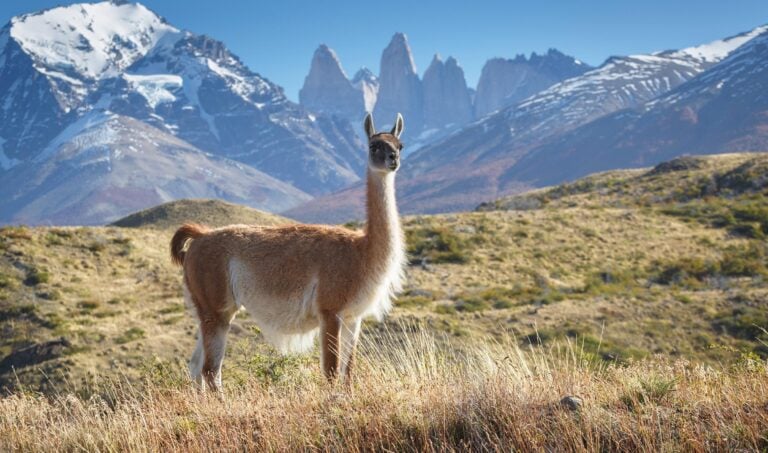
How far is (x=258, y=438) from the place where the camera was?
15.1ft

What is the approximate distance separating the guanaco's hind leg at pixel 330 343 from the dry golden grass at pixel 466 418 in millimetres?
808

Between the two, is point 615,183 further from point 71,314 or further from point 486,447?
point 486,447

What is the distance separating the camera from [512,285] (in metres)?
25.4

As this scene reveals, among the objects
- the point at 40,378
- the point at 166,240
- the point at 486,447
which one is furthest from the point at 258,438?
the point at 166,240

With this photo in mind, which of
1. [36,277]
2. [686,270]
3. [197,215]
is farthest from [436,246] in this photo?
[197,215]

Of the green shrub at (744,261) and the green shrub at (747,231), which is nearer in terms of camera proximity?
the green shrub at (744,261)

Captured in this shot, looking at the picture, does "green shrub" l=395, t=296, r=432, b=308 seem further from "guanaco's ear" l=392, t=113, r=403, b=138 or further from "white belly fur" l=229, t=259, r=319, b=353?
"white belly fur" l=229, t=259, r=319, b=353

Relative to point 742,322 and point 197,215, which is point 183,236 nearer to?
point 742,322

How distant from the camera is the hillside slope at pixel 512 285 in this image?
1659cm

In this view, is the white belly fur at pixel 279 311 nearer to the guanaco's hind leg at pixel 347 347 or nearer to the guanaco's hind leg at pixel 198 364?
the guanaco's hind leg at pixel 347 347

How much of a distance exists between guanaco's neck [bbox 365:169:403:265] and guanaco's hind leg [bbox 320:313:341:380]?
0.85 meters

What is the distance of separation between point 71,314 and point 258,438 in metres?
18.1

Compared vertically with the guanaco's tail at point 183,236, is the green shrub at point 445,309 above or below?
below

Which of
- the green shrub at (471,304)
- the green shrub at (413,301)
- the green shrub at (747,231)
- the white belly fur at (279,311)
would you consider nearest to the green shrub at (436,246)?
the green shrub at (413,301)
